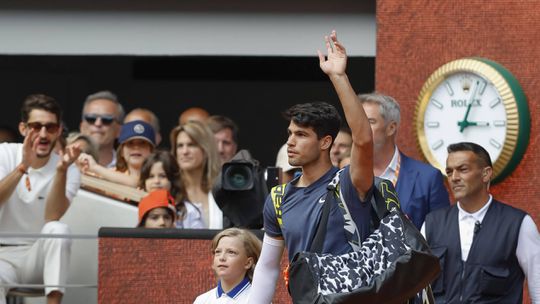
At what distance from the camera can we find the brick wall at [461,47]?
32.8 feet

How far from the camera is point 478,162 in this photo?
27.9 feet

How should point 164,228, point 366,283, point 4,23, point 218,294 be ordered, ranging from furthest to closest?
point 4,23, point 164,228, point 218,294, point 366,283

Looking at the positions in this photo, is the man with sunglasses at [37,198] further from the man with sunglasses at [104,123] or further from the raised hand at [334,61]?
the raised hand at [334,61]

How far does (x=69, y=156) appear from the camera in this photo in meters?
9.88

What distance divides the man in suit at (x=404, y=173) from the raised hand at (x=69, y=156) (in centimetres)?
216

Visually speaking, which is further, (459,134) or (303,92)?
(303,92)

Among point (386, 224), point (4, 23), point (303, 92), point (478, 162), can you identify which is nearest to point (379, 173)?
point (478, 162)

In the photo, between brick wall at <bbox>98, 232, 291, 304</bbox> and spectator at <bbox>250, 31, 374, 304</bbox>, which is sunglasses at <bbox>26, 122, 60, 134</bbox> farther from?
spectator at <bbox>250, 31, 374, 304</bbox>

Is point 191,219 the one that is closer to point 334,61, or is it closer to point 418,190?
point 418,190

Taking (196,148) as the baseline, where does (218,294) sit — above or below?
below

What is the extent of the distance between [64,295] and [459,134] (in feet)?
9.72

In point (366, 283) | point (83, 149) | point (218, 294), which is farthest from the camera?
point (83, 149)

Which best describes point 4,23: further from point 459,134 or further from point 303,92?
point 303,92

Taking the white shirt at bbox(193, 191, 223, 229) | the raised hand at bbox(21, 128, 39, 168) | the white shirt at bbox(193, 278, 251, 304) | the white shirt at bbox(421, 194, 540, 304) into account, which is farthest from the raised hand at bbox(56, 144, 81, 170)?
the white shirt at bbox(421, 194, 540, 304)
